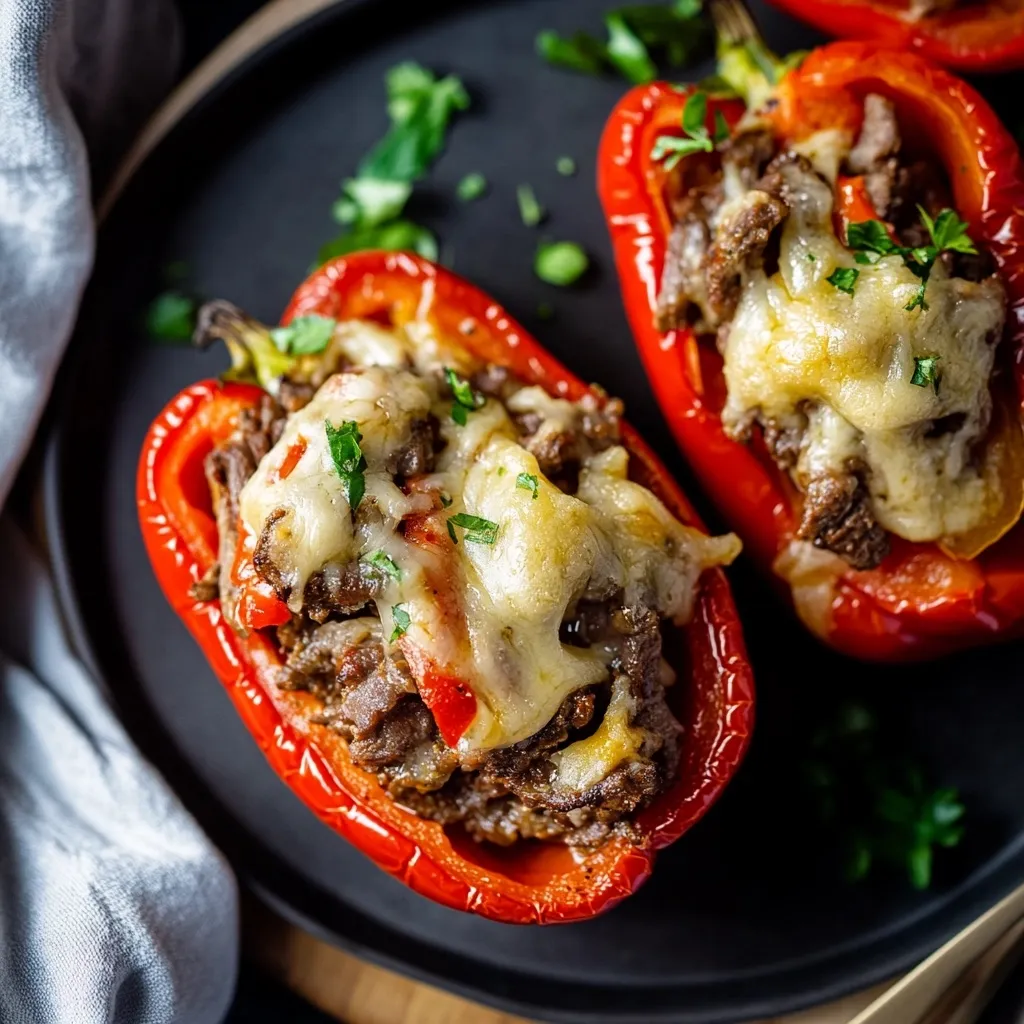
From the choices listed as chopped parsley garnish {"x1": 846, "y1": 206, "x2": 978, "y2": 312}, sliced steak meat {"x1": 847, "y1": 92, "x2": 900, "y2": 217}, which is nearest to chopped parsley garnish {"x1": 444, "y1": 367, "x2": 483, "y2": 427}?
chopped parsley garnish {"x1": 846, "y1": 206, "x2": 978, "y2": 312}

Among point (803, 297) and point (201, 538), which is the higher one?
point (803, 297)

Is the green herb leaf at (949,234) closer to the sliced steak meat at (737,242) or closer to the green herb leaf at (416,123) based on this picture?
the sliced steak meat at (737,242)

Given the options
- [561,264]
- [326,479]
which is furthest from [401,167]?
[326,479]

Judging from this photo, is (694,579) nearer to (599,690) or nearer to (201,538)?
(599,690)

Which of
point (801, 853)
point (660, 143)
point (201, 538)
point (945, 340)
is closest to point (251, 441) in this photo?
point (201, 538)

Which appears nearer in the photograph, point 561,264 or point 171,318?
point 561,264

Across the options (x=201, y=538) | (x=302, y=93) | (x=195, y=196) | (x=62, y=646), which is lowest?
(x=62, y=646)

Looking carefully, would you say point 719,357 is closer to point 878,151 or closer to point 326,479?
point 878,151
